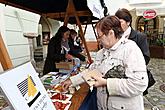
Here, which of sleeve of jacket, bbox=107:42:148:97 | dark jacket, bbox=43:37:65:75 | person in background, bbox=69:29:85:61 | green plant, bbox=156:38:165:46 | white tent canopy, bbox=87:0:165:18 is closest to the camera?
sleeve of jacket, bbox=107:42:148:97

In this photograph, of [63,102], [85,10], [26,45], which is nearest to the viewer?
[63,102]

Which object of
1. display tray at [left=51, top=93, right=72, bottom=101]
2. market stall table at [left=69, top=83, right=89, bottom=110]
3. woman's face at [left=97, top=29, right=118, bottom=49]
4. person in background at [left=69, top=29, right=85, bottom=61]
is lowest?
market stall table at [left=69, top=83, right=89, bottom=110]

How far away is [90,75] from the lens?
155cm

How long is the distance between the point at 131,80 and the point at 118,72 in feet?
0.40

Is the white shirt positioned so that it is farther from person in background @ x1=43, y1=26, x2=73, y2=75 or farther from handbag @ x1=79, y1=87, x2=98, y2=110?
person in background @ x1=43, y1=26, x2=73, y2=75

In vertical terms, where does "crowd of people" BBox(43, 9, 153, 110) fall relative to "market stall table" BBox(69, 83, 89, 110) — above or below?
above

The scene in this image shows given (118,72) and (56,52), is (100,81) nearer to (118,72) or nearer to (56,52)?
(118,72)

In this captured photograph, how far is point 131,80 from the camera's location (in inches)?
56.4

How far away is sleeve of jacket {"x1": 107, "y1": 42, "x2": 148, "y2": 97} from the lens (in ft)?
4.69

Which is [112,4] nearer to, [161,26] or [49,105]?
[161,26]

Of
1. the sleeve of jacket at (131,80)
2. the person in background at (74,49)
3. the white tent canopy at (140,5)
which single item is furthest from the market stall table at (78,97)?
the white tent canopy at (140,5)

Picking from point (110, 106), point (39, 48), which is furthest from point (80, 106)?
point (39, 48)

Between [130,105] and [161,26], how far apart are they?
1539 cm

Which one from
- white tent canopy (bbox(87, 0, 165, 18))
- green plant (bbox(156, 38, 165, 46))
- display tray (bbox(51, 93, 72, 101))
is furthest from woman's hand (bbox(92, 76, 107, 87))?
green plant (bbox(156, 38, 165, 46))
